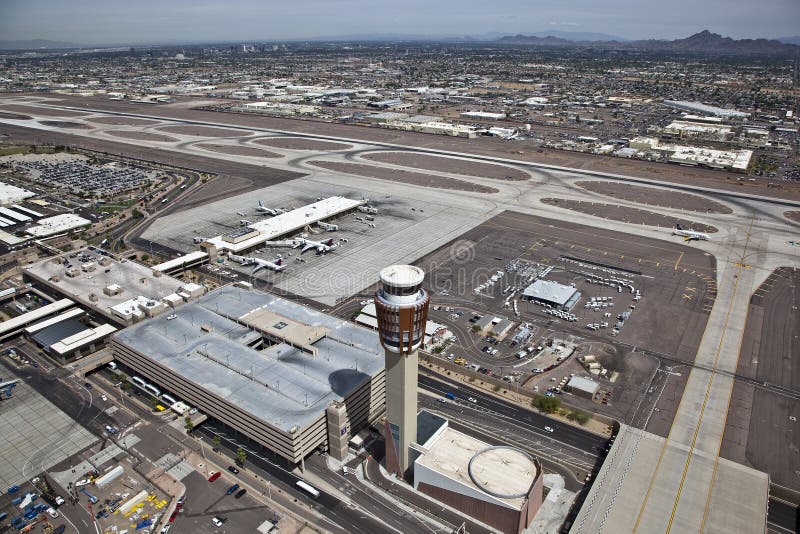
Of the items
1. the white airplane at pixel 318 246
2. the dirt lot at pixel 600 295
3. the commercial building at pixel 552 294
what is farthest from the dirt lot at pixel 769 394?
the white airplane at pixel 318 246

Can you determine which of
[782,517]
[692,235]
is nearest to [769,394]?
[782,517]

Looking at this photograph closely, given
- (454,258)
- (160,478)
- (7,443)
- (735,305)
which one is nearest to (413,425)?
(160,478)

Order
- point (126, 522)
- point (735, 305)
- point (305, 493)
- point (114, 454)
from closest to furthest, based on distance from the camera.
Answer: point (126, 522) < point (305, 493) < point (114, 454) < point (735, 305)

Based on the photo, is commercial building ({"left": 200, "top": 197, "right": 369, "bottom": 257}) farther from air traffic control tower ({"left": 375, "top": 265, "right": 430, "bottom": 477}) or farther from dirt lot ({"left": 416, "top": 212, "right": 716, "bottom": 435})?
air traffic control tower ({"left": 375, "top": 265, "right": 430, "bottom": 477})

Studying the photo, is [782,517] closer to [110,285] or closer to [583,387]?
[583,387]

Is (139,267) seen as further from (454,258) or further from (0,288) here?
(454,258)

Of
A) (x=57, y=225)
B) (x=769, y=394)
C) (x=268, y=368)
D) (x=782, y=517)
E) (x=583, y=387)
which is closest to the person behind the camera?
(x=782, y=517)
